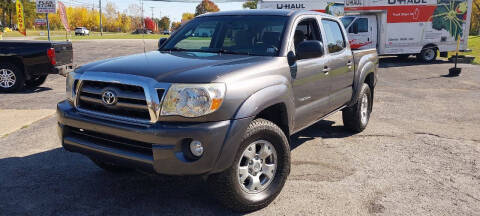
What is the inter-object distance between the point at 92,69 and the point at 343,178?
2.80 metres

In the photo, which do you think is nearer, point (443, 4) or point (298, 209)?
point (298, 209)

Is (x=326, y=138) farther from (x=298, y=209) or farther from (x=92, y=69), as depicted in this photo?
(x=92, y=69)

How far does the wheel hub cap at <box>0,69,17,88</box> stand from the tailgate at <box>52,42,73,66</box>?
3.85ft

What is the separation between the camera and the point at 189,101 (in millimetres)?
3043

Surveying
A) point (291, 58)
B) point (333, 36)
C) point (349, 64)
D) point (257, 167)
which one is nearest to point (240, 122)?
point (257, 167)

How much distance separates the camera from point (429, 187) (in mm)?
4137

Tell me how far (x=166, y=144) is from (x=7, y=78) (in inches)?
347

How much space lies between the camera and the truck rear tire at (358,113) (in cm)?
606

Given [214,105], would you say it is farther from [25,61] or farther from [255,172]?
[25,61]

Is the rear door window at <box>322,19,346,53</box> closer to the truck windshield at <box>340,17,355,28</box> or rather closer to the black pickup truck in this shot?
the black pickup truck

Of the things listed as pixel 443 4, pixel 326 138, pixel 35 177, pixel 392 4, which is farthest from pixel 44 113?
pixel 443 4

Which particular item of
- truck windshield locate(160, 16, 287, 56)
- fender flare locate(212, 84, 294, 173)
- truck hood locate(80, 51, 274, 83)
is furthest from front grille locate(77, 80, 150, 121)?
truck windshield locate(160, 16, 287, 56)

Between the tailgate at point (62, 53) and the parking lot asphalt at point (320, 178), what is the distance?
3515 mm

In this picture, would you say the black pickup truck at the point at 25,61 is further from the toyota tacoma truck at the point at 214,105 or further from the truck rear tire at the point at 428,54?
the truck rear tire at the point at 428,54
